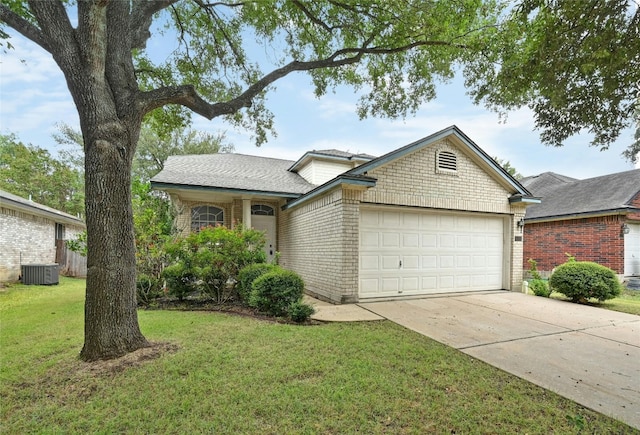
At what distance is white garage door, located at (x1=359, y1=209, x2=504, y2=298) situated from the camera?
26.4ft

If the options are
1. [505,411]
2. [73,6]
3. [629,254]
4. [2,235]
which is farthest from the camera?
[629,254]

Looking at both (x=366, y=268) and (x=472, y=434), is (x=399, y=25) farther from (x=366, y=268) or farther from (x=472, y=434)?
(x=472, y=434)

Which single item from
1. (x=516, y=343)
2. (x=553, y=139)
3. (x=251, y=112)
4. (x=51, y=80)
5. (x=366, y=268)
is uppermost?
(x=51, y=80)

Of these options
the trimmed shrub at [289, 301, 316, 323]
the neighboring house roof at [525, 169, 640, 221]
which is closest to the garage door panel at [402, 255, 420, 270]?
the trimmed shrub at [289, 301, 316, 323]

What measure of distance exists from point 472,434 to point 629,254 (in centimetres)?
1477

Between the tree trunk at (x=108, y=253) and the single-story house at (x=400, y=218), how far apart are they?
4.57 m

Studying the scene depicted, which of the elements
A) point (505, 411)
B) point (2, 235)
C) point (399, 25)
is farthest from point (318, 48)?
point (2, 235)

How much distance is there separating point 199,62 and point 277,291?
700cm

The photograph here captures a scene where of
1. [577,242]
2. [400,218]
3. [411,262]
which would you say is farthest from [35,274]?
[577,242]

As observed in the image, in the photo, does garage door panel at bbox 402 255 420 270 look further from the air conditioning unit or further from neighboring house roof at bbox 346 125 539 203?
the air conditioning unit

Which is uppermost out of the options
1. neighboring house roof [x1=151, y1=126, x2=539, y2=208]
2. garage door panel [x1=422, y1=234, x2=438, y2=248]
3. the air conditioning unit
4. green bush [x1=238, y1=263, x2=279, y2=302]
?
neighboring house roof [x1=151, y1=126, x2=539, y2=208]

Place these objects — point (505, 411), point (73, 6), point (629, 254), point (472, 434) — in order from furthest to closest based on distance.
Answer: point (629, 254)
point (73, 6)
point (505, 411)
point (472, 434)

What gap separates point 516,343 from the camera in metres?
4.69

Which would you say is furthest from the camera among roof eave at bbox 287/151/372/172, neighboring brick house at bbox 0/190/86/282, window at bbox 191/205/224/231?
roof eave at bbox 287/151/372/172
